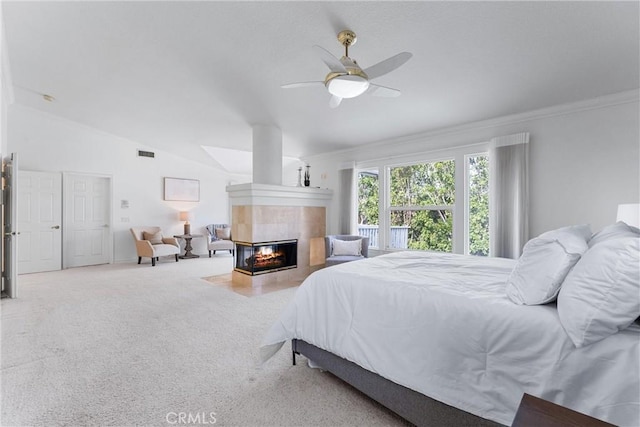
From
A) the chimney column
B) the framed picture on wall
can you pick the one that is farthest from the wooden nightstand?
the framed picture on wall

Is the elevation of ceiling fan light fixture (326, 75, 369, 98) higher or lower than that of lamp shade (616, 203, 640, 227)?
higher

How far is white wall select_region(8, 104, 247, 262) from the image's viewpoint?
5516 mm

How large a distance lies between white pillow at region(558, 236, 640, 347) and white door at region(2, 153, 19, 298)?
18.9ft

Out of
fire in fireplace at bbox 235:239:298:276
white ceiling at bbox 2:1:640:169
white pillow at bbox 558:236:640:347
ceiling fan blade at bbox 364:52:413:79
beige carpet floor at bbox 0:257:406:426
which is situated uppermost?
white ceiling at bbox 2:1:640:169

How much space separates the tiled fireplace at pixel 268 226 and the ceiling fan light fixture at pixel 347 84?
2.59m

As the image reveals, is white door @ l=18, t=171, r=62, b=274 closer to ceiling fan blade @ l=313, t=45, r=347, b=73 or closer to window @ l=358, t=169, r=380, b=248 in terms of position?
window @ l=358, t=169, r=380, b=248

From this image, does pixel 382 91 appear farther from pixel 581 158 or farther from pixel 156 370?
pixel 156 370

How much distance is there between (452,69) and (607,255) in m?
2.36

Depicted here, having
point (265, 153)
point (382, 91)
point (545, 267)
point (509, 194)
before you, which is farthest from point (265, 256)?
point (545, 267)

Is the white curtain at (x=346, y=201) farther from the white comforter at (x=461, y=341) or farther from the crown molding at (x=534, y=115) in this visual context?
the white comforter at (x=461, y=341)

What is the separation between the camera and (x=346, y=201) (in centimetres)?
562

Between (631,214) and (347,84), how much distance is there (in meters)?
2.52

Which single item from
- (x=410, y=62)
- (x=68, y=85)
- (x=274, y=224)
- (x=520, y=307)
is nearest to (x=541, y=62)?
(x=410, y=62)

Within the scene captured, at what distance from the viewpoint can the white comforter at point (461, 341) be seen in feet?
3.45
